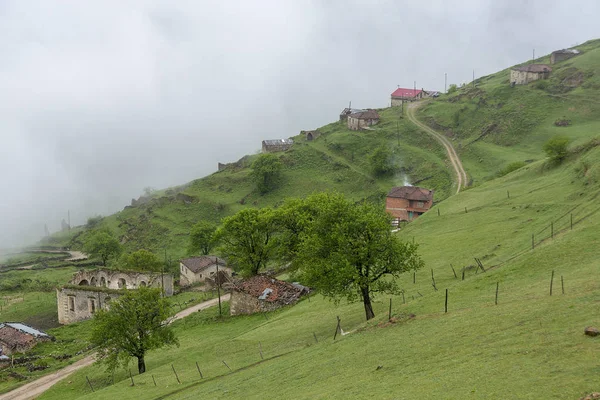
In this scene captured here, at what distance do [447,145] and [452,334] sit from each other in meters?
119

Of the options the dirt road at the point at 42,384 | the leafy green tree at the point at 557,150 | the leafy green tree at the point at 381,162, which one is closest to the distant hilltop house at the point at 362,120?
the leafy green tree at the point at 381,162

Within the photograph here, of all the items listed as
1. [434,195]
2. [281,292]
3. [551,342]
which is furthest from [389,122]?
[551,342]

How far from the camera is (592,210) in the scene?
49.7 meters

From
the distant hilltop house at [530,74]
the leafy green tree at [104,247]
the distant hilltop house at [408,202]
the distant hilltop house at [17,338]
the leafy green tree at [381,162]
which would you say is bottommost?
the distant hilltop house at [17,338]

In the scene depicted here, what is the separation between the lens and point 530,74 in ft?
527

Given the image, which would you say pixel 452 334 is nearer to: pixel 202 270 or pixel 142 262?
pixel 202 270

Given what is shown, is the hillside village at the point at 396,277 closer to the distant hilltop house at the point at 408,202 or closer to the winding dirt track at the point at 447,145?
the distant hilltop house at the point at 408,202

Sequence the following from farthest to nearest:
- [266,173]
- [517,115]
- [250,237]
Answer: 1. [517,115]
2. [266,173]
3. [250,237]

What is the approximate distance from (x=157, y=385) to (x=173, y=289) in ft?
176

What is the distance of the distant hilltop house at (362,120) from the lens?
16425 centimetres

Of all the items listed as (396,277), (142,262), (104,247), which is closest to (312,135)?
(104,247)

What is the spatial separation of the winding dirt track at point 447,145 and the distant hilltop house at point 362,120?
1026cm

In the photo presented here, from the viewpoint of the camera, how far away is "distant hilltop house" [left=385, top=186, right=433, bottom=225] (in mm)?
106188

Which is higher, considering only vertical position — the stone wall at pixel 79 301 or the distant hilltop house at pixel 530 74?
the distant hilltop house at pixel 530 74
